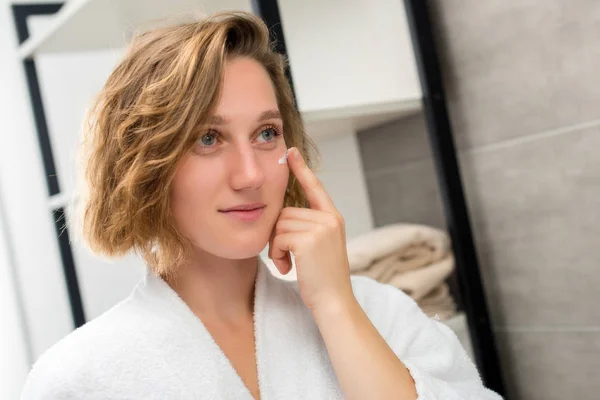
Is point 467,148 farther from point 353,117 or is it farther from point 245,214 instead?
point 245,214

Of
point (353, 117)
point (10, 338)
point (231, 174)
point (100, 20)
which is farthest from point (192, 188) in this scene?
point (10, 338)

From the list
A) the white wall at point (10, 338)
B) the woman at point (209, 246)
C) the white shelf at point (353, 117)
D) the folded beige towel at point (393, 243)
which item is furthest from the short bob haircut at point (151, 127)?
the white wall at point (10, 338)

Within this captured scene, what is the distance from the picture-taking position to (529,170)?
1.19 m

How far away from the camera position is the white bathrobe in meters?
0.72

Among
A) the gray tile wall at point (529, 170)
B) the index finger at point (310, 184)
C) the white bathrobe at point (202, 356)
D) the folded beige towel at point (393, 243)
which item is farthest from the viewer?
the folded beige towel at point (393, 243)

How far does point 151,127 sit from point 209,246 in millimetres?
146

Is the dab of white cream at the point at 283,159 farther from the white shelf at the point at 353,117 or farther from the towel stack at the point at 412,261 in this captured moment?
the towel stack at the point at 412,261

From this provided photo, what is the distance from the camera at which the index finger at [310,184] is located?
0.83m

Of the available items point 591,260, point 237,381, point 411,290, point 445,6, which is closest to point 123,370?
point 237,381

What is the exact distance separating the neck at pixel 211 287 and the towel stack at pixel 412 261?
0.40 meters

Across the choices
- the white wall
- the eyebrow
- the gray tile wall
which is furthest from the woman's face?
the white wall

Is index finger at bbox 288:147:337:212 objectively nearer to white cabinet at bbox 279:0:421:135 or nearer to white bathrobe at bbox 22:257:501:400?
white bathrobe at bbox 22:257:501:400

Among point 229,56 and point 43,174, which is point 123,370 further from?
point 43,174

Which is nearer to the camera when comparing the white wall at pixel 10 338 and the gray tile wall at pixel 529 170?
the gray tile wall at pixel 529 170
